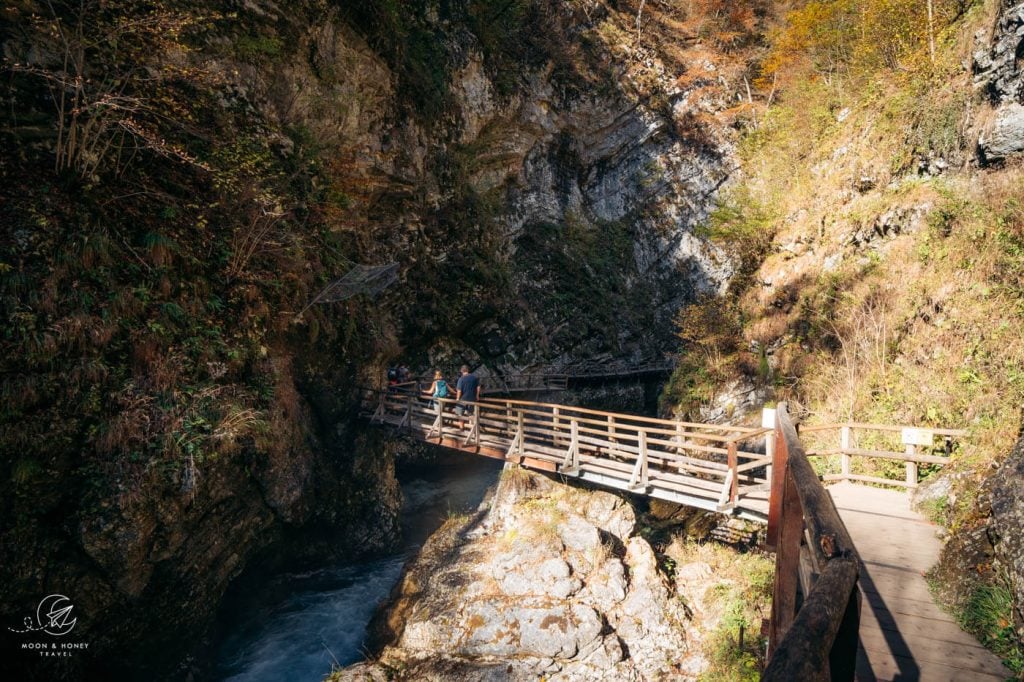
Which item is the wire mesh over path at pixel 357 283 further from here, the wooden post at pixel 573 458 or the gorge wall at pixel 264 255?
the wooden post at pixel 573 458

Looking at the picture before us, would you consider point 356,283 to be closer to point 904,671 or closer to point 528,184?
point 528,184

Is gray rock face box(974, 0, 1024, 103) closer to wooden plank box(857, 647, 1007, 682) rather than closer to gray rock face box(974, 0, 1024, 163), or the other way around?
gray rock face box(974, 0, 1024, 163)

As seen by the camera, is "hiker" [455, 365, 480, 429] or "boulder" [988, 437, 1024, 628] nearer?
"boulder" [988, 437, 1024, 628]

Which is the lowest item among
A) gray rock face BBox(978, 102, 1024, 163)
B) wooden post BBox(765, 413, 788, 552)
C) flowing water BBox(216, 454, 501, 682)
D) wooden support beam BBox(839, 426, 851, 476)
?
flowing water BBox(216, 454, 501, 682)

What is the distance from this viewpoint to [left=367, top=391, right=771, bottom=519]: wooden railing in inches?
312

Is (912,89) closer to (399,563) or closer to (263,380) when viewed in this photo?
(263,380)

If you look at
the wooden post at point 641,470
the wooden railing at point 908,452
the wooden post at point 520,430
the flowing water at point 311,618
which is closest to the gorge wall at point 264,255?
the flowing water at point 311,618

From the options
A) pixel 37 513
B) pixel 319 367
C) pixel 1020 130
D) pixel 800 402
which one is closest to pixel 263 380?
pixel 319 367

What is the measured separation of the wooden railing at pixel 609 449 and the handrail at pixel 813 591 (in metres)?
5.21

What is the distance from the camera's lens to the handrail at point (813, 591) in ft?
3.26

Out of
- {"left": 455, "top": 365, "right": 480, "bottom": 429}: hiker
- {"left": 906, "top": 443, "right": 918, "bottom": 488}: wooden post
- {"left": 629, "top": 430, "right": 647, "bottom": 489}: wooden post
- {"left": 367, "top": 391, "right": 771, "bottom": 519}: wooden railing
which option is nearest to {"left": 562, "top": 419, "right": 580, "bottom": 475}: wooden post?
{"left": 367, "top": 391, "right": 771, "bottom": 519}: wooden railing

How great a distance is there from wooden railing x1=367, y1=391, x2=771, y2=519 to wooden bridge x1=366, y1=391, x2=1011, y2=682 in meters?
0.04

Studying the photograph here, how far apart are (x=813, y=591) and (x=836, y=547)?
287 mm

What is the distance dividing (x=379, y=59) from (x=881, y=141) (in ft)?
53.5
